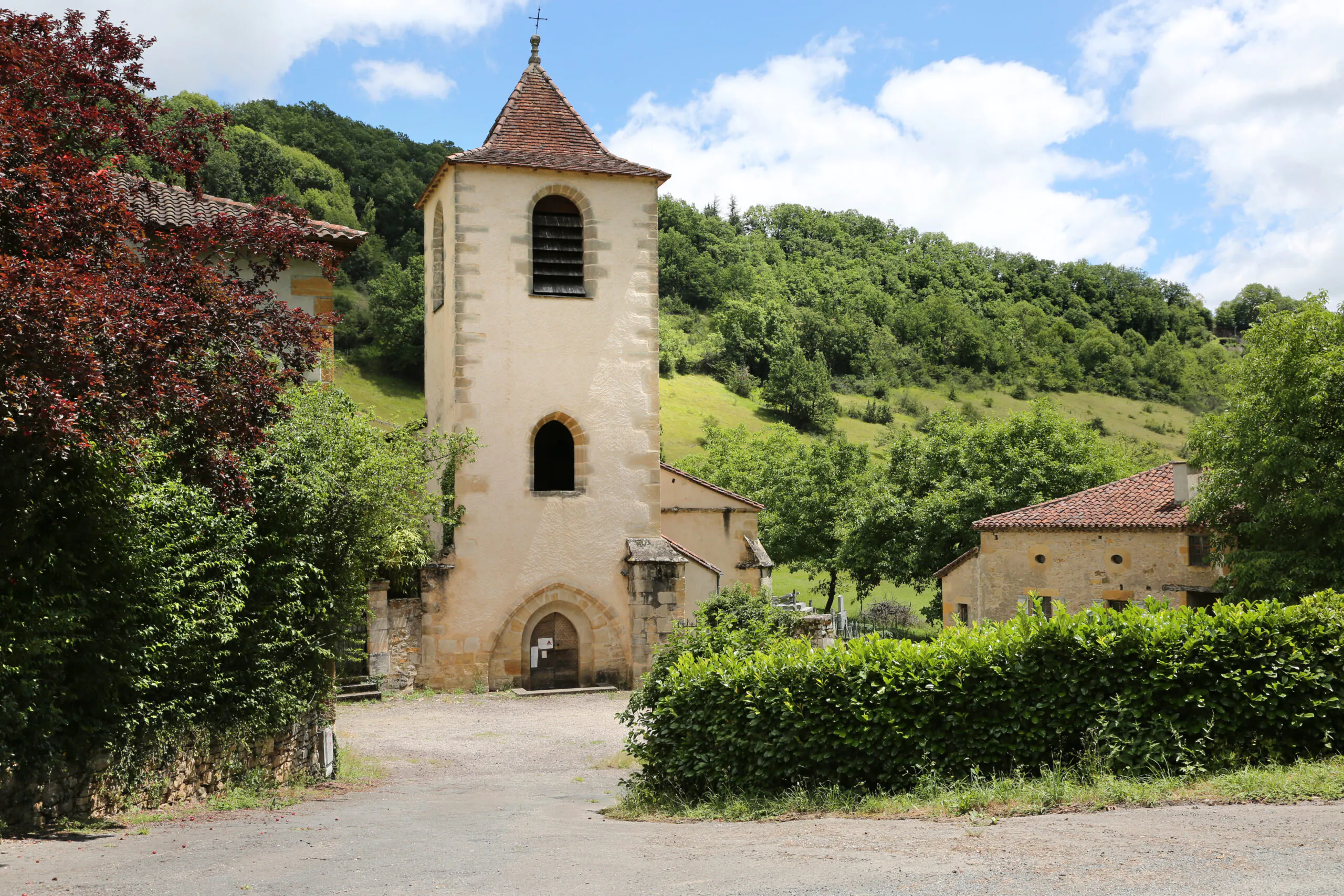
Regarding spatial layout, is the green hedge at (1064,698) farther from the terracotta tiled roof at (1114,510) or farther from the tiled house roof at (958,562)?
the tiled house roof at (958,562)

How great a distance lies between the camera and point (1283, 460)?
21.8m

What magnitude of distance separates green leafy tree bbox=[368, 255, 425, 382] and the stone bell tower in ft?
135

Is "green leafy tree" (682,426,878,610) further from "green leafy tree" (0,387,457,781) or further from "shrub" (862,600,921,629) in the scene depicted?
"green leafy tree" (0,387,457,781)

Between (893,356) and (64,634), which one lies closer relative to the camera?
(64,634)

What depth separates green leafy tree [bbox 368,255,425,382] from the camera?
63656 mm

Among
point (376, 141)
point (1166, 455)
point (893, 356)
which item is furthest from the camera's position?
point (893, 356)

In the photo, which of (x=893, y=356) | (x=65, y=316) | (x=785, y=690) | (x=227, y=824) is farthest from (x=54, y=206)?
(x=893, y=356)

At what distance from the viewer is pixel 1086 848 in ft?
19.9

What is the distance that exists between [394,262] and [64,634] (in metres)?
69.8

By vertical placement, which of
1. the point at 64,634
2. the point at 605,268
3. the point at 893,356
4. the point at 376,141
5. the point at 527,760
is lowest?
the point at 527,760

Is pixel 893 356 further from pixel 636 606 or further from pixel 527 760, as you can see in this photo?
pixel 527 760

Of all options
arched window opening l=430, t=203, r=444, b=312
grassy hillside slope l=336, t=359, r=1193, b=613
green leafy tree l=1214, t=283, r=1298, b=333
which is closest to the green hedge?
arched window opening l=430, t=203, r=444, b=312

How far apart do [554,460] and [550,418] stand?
3.60 feet

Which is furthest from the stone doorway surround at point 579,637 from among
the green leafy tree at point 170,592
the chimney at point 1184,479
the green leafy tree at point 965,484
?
the green leafy tree at point 965,484
